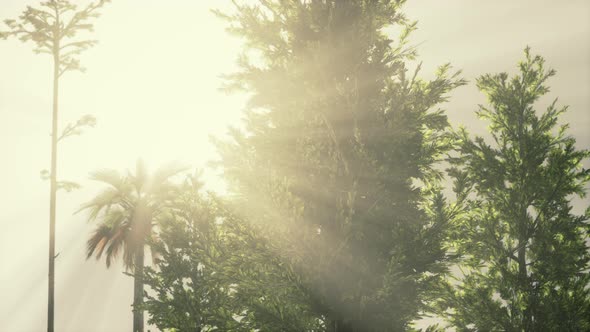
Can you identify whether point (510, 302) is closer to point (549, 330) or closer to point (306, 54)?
point (549, 330)

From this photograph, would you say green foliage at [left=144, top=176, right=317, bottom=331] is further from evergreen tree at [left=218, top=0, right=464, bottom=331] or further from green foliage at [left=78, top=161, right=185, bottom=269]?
green foliage at [left=78, top=161, right=185, bottom=269]

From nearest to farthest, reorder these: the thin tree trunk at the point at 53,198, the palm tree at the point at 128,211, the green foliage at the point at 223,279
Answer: the green foliage at the point at 223,279 < the thin tree trunk at the point at 53,198 < the palm tree at the point at 128,211

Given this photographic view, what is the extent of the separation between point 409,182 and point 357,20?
4.01 meters

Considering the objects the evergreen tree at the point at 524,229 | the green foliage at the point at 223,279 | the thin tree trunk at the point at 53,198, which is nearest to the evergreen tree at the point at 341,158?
the green foliage at the point at 223,279

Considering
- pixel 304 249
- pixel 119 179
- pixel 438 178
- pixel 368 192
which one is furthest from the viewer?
pixel 119 179

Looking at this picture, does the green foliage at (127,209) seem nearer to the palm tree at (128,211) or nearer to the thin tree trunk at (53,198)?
the palm tree at (128,211)

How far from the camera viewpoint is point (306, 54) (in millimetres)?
8680

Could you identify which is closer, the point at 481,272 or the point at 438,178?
the point at 438,178

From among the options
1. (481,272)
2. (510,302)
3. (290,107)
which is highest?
(290,107)

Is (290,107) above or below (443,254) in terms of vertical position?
above

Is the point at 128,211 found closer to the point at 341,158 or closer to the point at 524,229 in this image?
the point at 341,158

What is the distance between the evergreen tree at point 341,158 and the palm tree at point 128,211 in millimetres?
6549

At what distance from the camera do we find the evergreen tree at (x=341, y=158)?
23.9ft

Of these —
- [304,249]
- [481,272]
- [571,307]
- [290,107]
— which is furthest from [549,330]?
[290,107]
